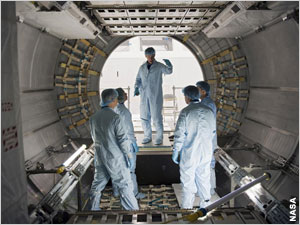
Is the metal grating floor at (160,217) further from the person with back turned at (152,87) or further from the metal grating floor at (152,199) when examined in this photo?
the person with back turned at (152,87)

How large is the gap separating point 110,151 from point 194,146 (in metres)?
0.98

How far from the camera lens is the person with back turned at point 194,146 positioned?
3047mm

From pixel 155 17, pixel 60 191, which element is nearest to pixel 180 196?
pixel 60 191

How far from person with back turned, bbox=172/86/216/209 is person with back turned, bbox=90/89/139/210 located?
636 mm

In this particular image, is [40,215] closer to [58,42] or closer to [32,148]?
[32,148]

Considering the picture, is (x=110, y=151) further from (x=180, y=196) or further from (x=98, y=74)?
(x=98, y=74)

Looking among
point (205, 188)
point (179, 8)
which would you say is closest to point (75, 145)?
point (205, 188)

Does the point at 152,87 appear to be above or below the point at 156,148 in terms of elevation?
above

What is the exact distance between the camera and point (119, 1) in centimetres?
288

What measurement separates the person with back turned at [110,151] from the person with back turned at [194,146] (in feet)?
2.09

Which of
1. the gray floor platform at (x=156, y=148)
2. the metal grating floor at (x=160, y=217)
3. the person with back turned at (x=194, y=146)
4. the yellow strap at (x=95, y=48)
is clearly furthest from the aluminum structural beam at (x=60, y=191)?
the yellow strap at (x=95, y=48)

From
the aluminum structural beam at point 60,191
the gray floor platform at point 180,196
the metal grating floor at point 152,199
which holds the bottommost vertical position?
the metal grating floor at point 152,199

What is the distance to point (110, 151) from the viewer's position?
2977mm

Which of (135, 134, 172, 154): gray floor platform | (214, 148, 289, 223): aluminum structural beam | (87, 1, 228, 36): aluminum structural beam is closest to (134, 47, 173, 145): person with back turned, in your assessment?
(135, 134, 172, 154): gray floor platform
